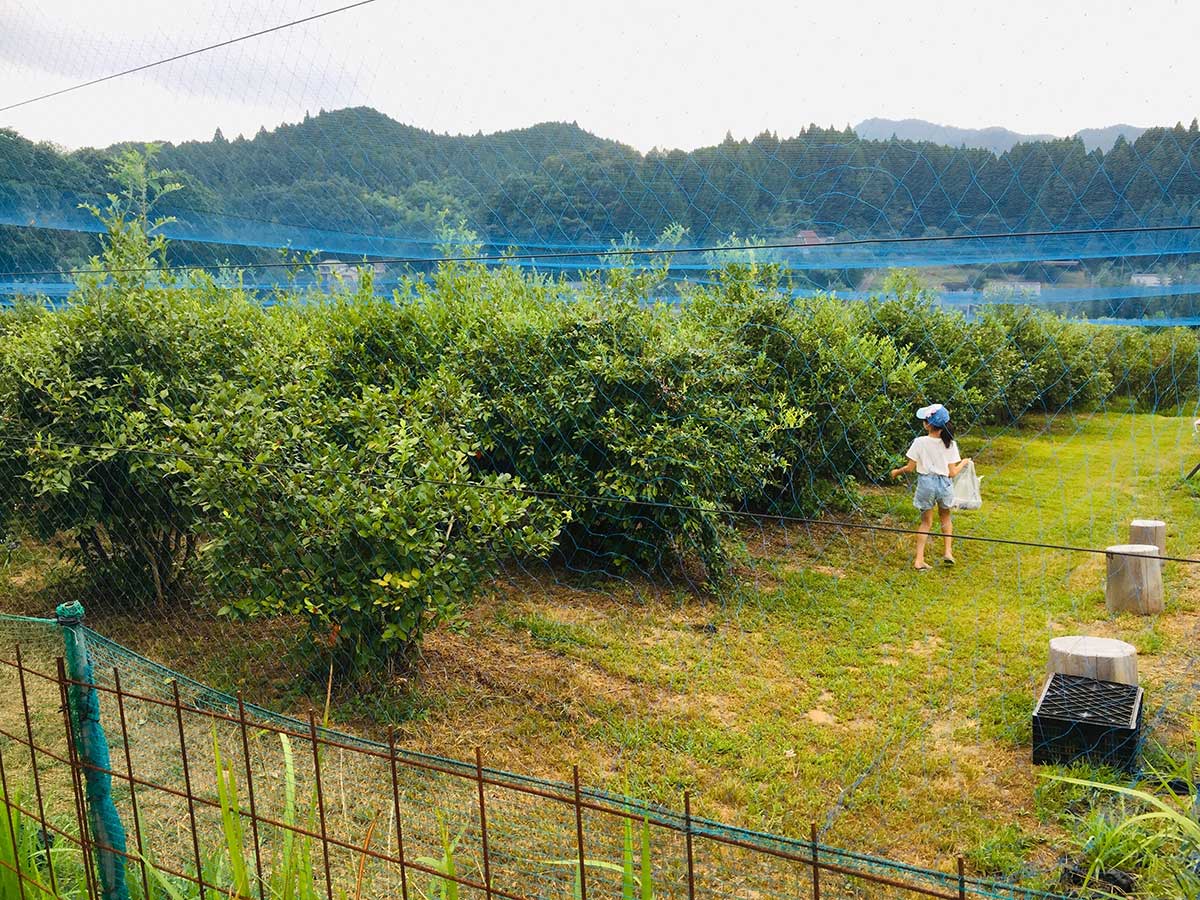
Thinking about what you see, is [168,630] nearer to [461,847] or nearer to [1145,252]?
[461,847]

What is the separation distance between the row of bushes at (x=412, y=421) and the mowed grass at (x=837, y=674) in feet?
1.21

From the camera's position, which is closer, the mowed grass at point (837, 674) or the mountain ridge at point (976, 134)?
the mountain ridge at point (976, 134)

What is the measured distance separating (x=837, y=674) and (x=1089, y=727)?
1110mm

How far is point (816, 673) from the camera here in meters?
4.23

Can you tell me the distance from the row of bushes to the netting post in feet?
5.23

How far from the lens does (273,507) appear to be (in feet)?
12.1

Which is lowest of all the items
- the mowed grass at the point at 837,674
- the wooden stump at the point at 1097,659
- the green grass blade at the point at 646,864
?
the mowed grass at the point at 837,674

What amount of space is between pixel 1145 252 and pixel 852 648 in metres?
2.17

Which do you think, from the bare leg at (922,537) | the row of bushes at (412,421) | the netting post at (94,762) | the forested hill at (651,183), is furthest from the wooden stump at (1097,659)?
the netting post at (94,762)

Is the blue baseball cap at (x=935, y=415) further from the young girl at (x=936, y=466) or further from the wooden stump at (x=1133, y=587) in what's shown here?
the wooden stump at (x=1133, y=587)

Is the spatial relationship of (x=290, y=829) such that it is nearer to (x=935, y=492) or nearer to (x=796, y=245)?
(x=796, y=245)

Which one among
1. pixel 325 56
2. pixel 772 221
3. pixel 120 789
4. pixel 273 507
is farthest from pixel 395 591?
pixel 325 56

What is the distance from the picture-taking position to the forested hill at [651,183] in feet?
9.68

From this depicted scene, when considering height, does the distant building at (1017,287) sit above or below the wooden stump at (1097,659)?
above
